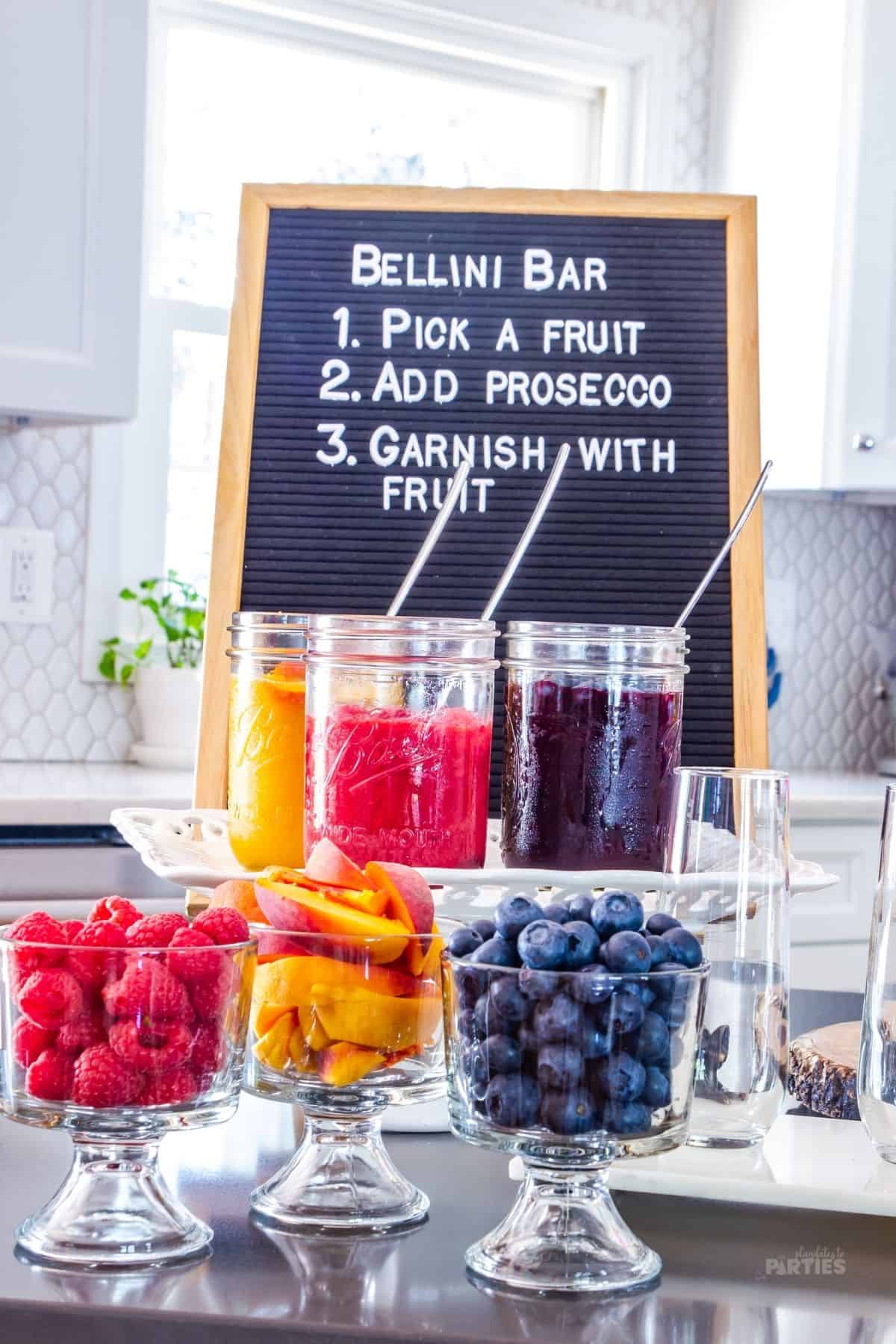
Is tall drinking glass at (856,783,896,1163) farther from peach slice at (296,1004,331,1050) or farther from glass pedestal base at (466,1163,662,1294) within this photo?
peach slice at (296,1004,331,1050)

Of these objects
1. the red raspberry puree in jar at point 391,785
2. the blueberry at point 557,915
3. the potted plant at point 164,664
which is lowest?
the blueberry at point 557,915

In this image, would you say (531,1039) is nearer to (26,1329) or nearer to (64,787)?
(26,1329)

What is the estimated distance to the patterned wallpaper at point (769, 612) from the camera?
2.88m

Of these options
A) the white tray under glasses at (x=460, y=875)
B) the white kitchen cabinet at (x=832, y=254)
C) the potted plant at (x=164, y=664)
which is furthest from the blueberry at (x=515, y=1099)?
the white kitchen cabinet at (x=832, y=254)

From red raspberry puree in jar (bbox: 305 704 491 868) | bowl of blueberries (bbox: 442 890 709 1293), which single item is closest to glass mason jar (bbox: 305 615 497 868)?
red raspberry puree in jar (bbox: 305 704 491 868)

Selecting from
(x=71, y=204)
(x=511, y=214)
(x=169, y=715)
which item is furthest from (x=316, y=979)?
(x=169, y=715)

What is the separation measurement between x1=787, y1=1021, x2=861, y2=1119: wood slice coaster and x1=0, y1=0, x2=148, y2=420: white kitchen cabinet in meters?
1.77

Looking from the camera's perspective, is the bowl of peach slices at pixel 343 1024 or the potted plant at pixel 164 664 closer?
the bowl of peach slices at pixel 343 1024

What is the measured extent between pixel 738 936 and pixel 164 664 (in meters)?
2.21

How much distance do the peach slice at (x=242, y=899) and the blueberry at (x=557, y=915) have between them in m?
0.16

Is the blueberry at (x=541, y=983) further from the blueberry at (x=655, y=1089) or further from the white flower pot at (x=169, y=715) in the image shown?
the white flower pot at (x=169, y=715)

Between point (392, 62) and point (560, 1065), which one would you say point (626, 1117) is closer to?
point (560, 1065)

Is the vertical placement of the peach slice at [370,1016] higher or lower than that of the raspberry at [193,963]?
lower

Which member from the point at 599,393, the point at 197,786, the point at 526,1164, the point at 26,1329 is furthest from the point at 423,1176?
the point at 599,393
